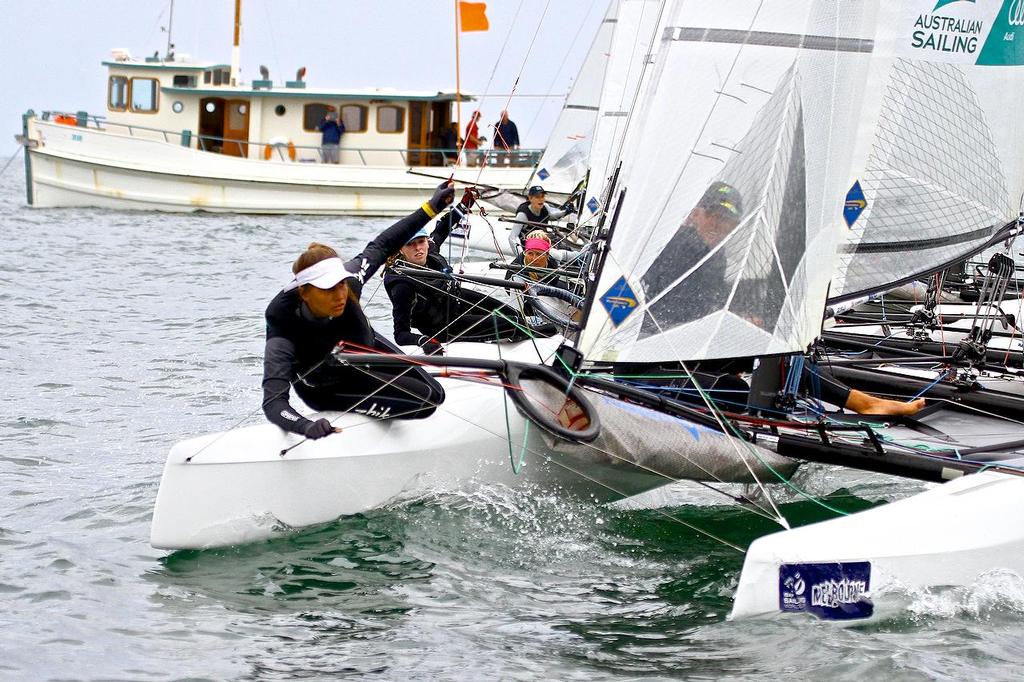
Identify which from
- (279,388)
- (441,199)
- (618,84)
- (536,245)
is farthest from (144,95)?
(279,388)

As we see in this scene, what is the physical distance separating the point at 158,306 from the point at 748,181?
826cm

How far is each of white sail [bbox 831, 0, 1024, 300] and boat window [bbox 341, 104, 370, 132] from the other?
701 inches

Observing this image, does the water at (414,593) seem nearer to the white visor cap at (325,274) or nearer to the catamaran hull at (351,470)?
the catamaran hull at (351,470)

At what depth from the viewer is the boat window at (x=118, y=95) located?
23.4m

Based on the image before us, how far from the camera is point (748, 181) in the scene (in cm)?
468

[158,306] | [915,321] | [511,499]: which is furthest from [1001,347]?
[158,306]

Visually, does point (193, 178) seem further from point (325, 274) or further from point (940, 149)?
point (325, 274)

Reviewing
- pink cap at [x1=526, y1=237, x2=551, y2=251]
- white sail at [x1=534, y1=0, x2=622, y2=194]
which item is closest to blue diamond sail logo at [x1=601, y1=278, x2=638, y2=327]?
pink cap at [x1=526, y1=237, x2=551, y2=251]

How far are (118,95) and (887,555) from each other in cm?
2174

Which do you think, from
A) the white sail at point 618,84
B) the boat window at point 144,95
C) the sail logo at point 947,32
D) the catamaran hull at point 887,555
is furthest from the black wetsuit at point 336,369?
the boat window at point 144,95

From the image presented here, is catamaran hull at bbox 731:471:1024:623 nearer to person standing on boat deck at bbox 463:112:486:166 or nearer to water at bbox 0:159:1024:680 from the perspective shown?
water at bbox 0:159:1024:680

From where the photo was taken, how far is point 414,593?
14.4ft

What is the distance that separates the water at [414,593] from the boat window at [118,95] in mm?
17505

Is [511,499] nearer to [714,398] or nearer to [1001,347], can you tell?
[714,398]
